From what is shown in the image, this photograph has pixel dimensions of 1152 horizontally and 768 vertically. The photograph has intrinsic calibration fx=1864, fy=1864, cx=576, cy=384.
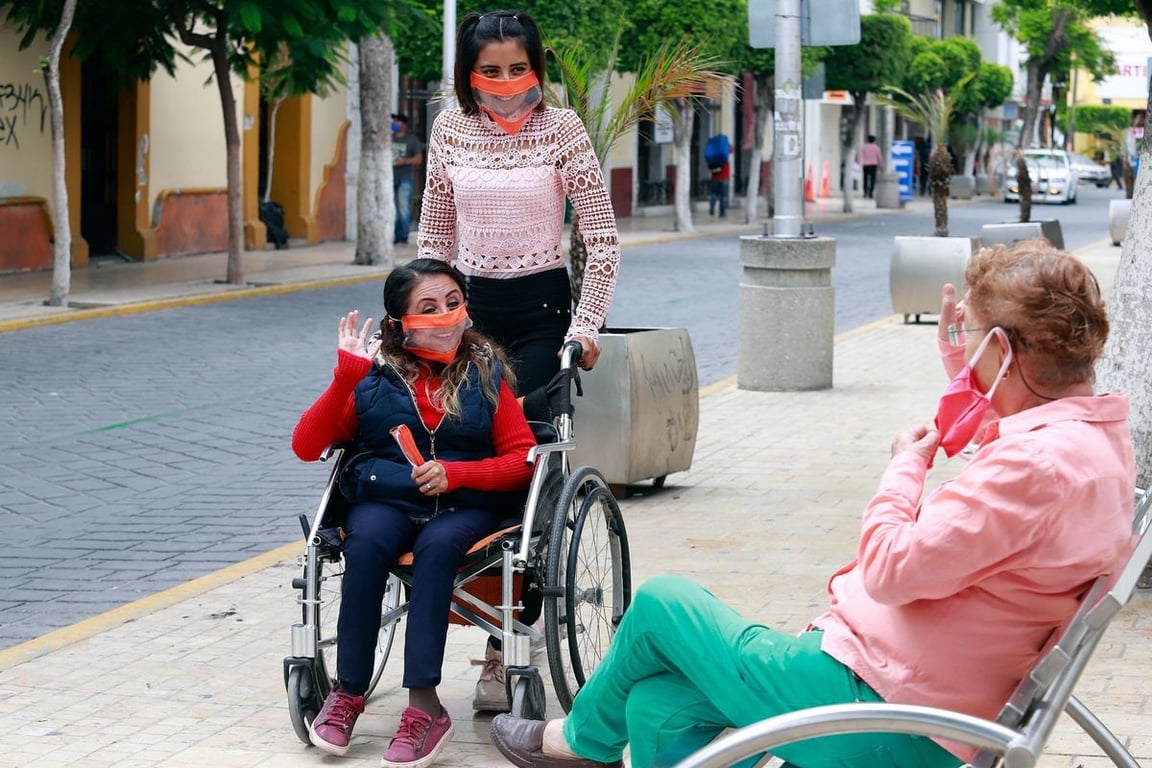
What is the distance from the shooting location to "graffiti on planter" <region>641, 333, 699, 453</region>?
8.54m

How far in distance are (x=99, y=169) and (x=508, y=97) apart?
20046mm

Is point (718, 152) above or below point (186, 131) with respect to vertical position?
above

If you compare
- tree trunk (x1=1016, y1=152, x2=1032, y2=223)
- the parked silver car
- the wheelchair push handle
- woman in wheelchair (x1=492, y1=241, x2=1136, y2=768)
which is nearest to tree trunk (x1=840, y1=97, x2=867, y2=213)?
tree trunk (x1=1016, y1=152, x2=1032, y2=223)

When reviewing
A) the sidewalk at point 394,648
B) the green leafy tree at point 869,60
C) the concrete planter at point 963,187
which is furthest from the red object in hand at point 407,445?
the concrete planter at point 963,187

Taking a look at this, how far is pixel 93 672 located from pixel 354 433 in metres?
1.27

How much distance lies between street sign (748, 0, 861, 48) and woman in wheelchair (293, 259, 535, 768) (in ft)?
24.6

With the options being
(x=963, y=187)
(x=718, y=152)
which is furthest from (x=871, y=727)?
(x=963, y=187)

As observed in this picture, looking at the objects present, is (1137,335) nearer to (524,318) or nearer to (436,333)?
(524,318)

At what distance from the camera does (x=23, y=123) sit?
2161cm

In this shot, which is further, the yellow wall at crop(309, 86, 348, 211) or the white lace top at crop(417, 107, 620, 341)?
the yellow wall at crop(309, 86, 348, 211)

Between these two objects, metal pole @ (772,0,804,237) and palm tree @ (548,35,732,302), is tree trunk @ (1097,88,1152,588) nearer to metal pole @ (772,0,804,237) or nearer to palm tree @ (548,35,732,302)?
palm tree @ (548,35,732,302)

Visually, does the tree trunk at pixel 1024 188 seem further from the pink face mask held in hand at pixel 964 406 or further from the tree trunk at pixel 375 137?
the pink face mask held in hand at pixel 964 406

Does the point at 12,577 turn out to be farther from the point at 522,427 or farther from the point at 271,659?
the point at 522,427

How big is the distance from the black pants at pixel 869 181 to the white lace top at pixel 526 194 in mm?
46639
